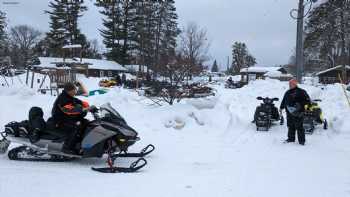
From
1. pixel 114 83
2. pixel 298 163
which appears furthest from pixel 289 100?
pixel 114 83

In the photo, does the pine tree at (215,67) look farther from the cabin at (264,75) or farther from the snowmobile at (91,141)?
the snowmobile at (91,141)

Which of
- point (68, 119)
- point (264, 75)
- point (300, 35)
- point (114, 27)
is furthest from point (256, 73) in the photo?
point (68, 119)

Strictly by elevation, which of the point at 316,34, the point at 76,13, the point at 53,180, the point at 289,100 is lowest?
the point at 53,180

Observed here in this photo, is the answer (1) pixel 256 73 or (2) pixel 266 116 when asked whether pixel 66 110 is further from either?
(1) pixel 256 73

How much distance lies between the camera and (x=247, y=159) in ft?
24.3

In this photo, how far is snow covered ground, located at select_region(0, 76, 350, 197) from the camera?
17.5 feet

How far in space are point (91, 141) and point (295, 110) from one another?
457 cm

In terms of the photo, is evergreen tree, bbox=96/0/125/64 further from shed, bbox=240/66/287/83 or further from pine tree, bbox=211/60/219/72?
pine tree, bbox=211/60/219/72

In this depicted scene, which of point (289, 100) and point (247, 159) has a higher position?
point (289, 100)

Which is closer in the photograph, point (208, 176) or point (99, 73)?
point (208, 176)

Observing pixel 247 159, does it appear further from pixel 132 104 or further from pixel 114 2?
pixel 114 2

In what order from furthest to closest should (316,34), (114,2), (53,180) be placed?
(114,2) → (316,34) → (53,180)

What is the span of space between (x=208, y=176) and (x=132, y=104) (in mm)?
7619

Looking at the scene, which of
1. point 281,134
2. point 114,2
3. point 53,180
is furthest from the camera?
point 114,2
